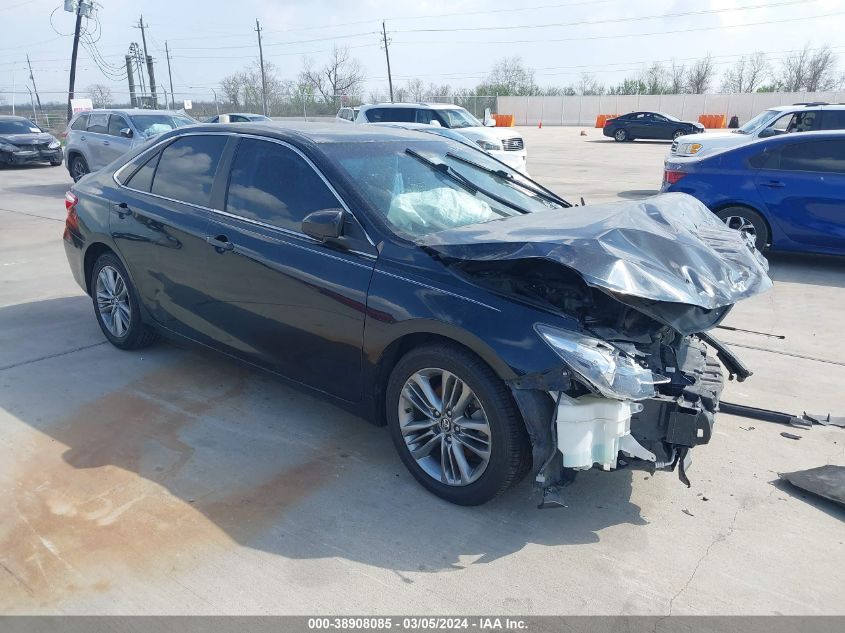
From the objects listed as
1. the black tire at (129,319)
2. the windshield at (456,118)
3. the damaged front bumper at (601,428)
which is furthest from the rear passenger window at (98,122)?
the damaged front bumper at (601,428)

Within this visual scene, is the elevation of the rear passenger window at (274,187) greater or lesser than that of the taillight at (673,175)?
greater

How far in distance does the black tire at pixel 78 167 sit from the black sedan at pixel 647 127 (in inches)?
1053

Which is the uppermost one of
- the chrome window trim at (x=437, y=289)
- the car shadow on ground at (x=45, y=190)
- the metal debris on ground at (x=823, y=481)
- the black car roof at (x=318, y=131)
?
the black car roof at (x=318, y=131)

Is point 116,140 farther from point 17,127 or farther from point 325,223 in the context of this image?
point 325,223

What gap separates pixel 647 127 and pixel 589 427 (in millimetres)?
34885

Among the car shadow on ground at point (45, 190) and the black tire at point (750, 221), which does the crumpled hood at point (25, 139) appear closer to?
the car shadow on ground at point (45, 190)

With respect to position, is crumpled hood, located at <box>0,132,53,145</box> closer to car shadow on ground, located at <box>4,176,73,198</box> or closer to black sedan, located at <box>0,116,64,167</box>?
black sedan, located at <box>0,116,64,167</box>

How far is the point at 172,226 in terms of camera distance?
→ 4.70 m

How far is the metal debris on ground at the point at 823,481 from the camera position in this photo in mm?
3605

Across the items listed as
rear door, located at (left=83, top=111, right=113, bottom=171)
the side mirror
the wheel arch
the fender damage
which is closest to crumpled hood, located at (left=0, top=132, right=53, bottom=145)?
rear door, located at (left=83, top=111, right=113, bottom=171)

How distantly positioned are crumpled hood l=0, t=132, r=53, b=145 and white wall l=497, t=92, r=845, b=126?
44.0m

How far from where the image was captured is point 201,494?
3.63m
